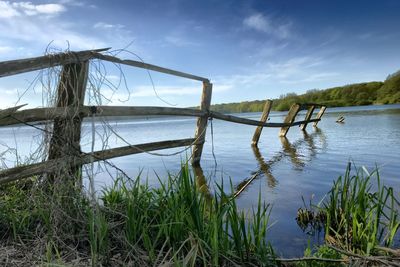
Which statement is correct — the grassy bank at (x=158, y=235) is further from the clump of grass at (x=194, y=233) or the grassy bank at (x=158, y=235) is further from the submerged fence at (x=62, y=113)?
the submerged fence at (x=62, y=113)

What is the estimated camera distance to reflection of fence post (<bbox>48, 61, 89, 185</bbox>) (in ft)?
11.7

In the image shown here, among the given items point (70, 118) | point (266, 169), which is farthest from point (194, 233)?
point (266, 169)

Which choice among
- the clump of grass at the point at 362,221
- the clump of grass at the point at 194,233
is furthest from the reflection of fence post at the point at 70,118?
the clump of grass at the point at 362,221

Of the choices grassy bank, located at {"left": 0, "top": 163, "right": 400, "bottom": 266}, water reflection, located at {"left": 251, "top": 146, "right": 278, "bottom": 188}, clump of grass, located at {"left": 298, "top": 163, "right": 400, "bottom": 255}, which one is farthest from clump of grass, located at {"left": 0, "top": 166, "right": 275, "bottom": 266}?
water reflection, located at {"left": 251, "top": 146, "right": 278, "bottom": 188}

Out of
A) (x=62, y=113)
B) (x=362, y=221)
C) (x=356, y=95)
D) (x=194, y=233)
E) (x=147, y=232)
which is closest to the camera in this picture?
(x=194, y=233)

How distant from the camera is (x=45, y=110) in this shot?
139 inches

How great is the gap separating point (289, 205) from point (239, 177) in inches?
88.8

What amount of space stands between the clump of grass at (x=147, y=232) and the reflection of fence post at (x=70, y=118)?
21.1 inches

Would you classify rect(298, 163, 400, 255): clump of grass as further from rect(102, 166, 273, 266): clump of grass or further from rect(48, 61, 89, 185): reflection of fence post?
rect(48, 61, 89, 185): reflection of fence post

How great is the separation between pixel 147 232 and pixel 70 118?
169 cm

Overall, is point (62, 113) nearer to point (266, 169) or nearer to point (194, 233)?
point (194, 233)

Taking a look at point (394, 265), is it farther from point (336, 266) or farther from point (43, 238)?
point (43, 238)

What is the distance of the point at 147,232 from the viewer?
2.76 metres

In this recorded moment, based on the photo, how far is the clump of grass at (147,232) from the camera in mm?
2412
